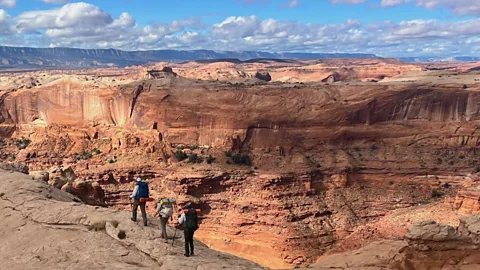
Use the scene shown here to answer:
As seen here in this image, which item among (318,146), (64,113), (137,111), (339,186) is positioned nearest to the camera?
(339,186)

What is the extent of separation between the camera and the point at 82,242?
723 inches

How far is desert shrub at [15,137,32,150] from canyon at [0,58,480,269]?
17 centimetres

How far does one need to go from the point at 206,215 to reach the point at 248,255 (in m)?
6.08

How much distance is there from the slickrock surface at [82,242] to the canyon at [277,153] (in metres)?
22.9

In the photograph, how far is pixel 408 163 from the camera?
166 feet

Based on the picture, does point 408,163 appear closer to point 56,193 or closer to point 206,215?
point 206,215

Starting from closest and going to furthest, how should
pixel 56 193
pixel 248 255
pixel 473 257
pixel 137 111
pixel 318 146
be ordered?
pixel 473 257, pixel 56 193, pixel 248 255, pixel 318 146, pixel 137 111

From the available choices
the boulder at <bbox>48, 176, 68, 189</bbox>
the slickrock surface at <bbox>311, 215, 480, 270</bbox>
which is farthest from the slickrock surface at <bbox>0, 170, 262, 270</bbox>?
the boulder at <bbox>48, 176, 68, 189</bbox>

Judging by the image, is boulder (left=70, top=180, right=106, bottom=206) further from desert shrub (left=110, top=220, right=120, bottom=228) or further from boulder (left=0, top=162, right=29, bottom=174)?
desert shrub (left=110, top=220, right=120, bottom=228)

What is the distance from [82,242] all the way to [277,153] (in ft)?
120

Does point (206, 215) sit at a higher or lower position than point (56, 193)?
lower

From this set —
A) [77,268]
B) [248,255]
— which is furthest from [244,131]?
[77,268]

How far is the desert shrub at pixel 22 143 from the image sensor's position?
64.7 m

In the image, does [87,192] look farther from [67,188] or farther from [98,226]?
[98,226]
